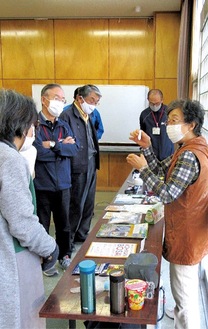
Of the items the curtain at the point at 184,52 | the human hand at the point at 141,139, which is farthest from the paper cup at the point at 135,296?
the curtain at the point at 184,52

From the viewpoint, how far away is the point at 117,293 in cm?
115

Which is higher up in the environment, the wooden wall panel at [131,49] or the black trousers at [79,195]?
the wooden wall panel at [131,49]

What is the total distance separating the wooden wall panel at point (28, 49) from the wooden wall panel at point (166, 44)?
1.74 meters

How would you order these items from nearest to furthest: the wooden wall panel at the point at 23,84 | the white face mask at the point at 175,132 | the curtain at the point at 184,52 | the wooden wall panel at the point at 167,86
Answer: the white face mask at the point at 175,132 < the curtain at the point at 184,52 < the wooden wall panel at the point at 167,86 < the wooden wall panel at the point at 23,84

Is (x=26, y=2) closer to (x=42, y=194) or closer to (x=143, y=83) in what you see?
(x=143, y=83)

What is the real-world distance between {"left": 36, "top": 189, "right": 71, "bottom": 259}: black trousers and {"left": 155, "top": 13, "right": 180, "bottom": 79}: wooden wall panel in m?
3.28

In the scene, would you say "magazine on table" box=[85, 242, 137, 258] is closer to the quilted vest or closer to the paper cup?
the quilted vest

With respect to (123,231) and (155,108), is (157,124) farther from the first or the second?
(123,231)

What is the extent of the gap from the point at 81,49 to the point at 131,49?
82cm

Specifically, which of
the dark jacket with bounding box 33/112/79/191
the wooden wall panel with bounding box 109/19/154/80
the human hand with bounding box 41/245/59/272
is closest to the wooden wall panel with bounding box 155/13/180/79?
the wooden wall panel with bounding box 109/19/154/80

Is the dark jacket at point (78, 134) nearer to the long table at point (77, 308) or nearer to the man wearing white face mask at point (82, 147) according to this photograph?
the man wearing white face mask at point (82, 147)

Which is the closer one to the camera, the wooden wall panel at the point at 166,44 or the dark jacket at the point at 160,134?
the dark jacket at the point at 160,134

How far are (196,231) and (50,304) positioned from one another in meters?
0.77

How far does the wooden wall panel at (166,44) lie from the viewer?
5.15 meters
